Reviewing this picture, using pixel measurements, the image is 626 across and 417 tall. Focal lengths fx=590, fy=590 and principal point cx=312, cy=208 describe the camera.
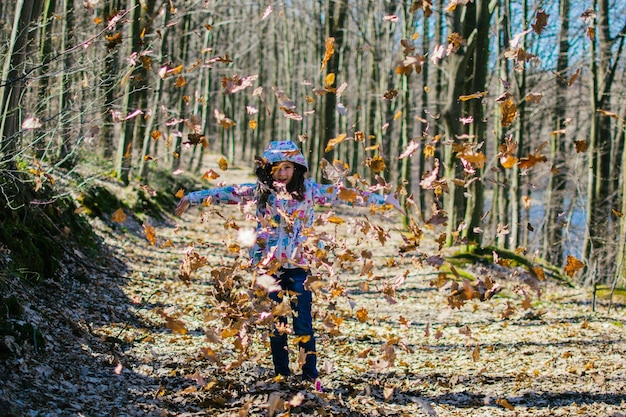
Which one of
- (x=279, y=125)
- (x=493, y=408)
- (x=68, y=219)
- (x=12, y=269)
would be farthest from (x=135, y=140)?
(x=279, y=125)

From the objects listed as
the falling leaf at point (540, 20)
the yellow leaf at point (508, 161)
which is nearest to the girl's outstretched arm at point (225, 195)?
the yellow leaf at point (508, 161)

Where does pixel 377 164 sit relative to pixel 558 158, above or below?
below

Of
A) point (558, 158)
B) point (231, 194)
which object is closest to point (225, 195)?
point (231, 194)

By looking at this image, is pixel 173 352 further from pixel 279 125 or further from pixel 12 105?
pixel 279 125

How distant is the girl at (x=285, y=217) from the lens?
4.45 meters

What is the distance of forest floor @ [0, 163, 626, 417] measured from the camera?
3.99 m

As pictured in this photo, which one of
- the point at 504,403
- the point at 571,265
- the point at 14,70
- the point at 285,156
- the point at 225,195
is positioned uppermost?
the point at 14,70

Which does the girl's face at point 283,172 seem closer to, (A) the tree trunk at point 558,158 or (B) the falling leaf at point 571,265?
(B) the falling leaf at point 571,265

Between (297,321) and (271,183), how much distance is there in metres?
1.09

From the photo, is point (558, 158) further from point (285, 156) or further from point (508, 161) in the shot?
point (285, 156)

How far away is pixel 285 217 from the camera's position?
14.5ft

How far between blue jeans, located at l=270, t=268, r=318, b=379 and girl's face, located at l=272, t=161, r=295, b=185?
0.69 meters

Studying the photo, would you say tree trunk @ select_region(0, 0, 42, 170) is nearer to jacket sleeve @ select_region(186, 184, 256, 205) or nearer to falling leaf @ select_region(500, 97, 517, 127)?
jacket sleeve @ select_region(186, 184, 256, 205)

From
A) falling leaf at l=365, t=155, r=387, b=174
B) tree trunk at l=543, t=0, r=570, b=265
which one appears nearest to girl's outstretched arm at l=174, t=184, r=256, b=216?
falling leaf at l=365, t=155, r=387, b=174
